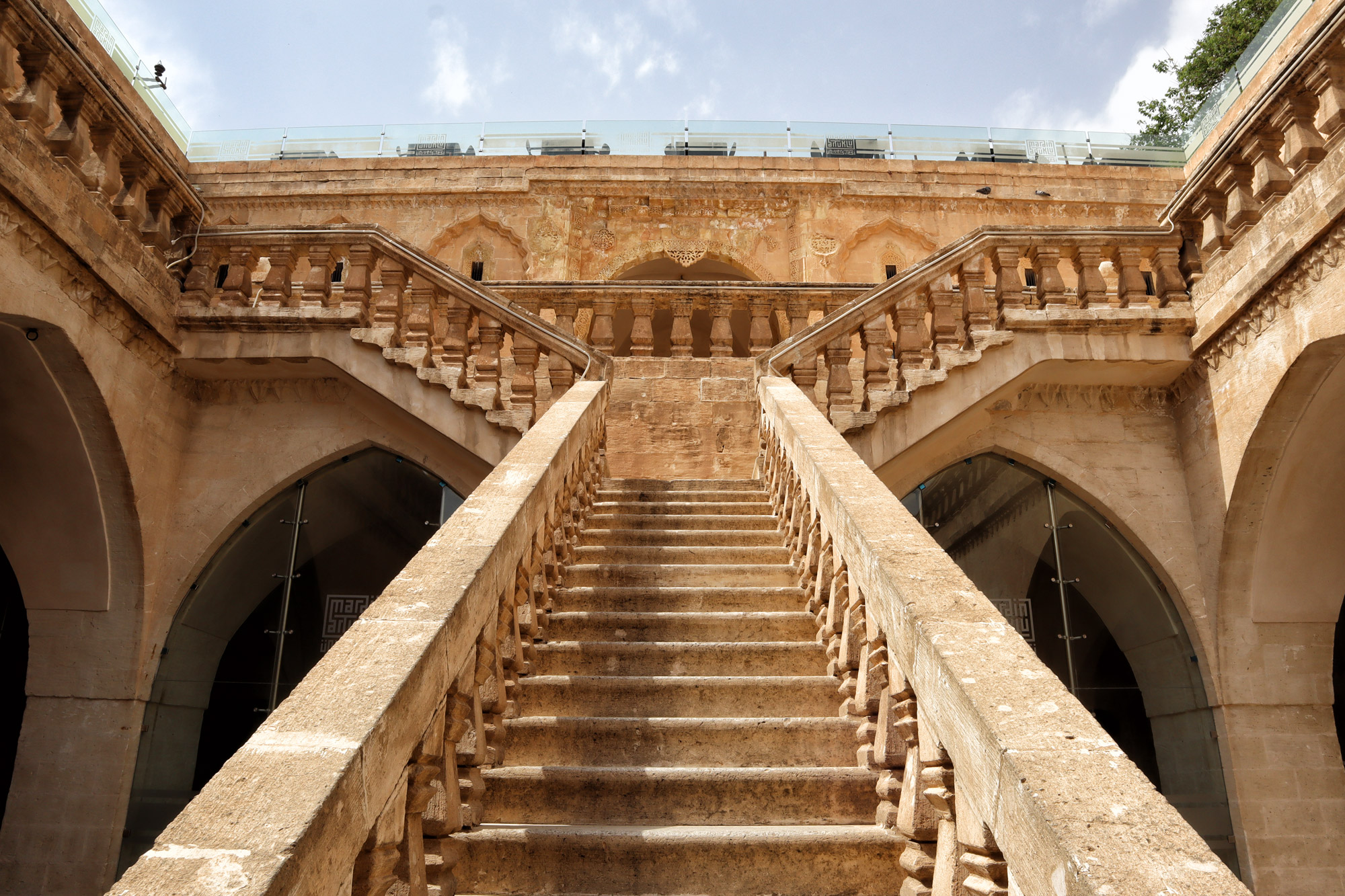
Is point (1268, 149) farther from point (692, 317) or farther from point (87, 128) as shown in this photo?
point (692, 317)

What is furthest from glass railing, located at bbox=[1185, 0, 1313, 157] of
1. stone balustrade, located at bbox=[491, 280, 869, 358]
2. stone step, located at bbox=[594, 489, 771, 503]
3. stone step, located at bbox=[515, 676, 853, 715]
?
stone step, located at bbox=[515, 676, 853, 715]

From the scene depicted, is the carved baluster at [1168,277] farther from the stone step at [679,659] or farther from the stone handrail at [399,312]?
the stone step at [679,659]

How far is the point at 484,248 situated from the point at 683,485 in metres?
7.71

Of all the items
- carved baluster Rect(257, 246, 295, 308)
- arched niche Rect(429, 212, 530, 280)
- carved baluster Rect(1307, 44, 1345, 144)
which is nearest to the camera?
carved baluster Rect(1307, 44, 1345, 144)

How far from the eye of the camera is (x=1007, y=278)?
6988mm

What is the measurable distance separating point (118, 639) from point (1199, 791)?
8156mm

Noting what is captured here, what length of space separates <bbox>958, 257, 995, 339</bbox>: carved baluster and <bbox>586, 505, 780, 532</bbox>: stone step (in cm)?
247

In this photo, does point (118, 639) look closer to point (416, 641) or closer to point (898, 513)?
point (416, 641)

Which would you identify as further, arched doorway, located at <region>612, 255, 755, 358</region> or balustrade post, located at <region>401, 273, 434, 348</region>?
arched doorway, located at <region>612, 255, 755, 358</region>

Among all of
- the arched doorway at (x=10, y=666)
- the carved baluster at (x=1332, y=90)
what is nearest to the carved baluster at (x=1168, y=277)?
the carved baluster at (x=1332, y=90)

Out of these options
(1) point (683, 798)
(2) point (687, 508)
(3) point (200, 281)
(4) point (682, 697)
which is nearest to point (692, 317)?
(3) point (200, 281)

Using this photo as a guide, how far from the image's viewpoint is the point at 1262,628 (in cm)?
677

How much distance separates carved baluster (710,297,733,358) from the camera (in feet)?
25.1

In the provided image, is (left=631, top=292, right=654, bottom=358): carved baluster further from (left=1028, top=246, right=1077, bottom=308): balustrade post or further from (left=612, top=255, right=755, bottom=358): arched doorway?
(left=612, top=255, right=755, bottom=358): arched doorway
